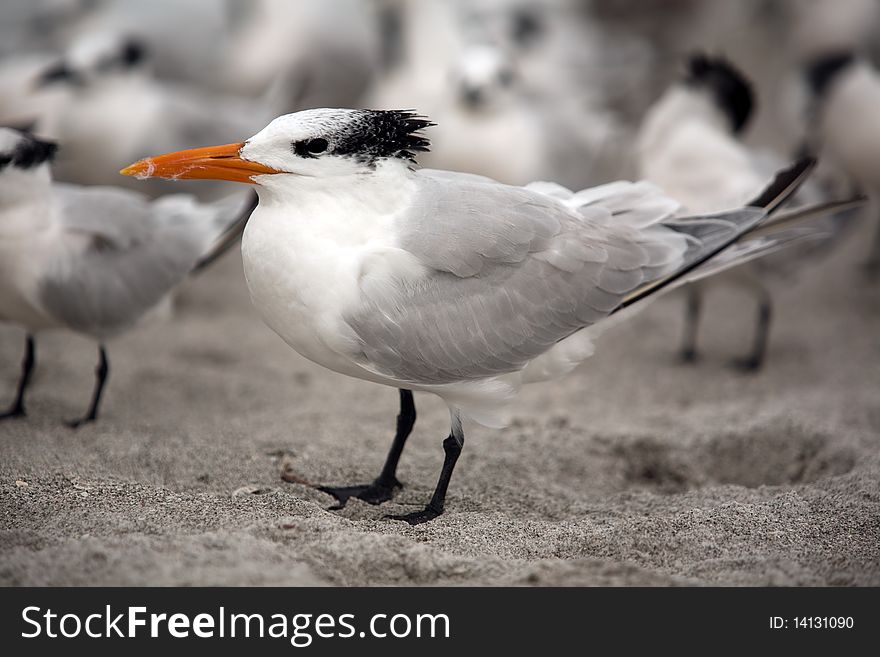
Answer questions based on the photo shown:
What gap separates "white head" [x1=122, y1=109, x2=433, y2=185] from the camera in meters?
3.07

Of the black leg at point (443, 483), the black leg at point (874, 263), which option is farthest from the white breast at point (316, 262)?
the black leg at point (874, 263)

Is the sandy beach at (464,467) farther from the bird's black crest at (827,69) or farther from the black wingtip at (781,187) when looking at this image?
the bird's black crest at (827,69)

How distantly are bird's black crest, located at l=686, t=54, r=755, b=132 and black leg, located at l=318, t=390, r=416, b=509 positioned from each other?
2.66 metres

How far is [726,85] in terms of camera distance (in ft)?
17.5

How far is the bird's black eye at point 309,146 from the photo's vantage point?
3.07 meters

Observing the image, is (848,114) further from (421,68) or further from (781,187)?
(421,68)

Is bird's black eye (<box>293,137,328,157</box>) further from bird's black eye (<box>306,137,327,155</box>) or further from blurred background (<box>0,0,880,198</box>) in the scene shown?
blurred background (<box>0,0,880,198</box>)

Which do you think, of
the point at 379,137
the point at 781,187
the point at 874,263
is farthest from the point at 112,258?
the point at 874,263

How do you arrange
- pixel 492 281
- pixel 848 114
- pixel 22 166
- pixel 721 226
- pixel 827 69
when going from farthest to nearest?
pixel 827 69
pixel 848 114
pixel 22 166
pixel 721 226
pixel 492 281

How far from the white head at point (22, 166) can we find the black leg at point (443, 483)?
73.9 inches

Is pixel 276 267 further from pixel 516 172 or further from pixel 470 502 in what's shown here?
pixel 516 172

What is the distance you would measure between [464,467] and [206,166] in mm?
1552

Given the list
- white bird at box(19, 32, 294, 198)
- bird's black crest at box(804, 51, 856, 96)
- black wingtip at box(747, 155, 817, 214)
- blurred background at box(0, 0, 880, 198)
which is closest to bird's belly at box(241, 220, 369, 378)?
black wingtip at box(747, 155, 817, 214)

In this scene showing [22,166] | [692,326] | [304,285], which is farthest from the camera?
[692,326]
